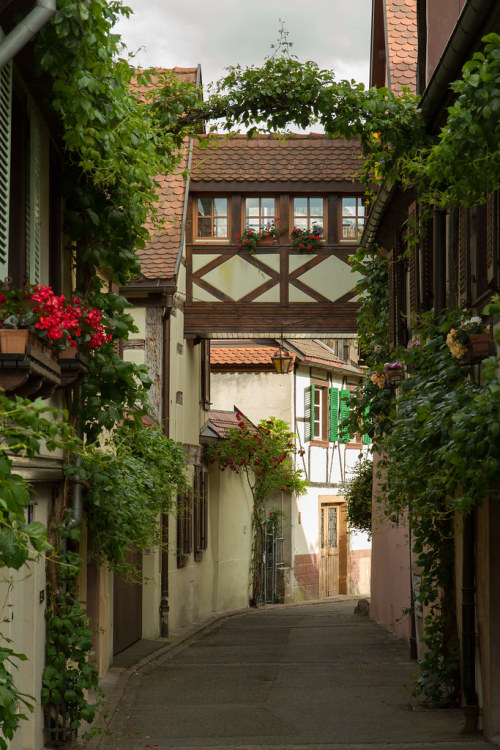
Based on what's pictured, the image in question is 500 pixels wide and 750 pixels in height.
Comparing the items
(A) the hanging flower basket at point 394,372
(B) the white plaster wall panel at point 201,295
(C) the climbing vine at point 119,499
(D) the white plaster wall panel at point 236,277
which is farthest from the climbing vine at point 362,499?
(C) the climbing vine at point 119,499

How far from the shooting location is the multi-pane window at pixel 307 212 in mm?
18266

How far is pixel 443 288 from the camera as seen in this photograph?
35.3 feet

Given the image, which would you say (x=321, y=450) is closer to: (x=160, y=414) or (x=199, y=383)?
(x=199, y=383)

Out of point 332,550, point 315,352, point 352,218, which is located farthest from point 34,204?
point 332,550

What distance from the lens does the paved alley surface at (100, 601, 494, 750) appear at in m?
8.99

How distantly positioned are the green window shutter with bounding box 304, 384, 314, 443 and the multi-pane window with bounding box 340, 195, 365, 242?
8.81 metres

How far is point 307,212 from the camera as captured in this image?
1836cm

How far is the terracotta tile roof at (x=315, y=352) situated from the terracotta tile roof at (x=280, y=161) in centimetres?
794

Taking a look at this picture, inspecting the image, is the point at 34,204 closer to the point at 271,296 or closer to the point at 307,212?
the point at 271,296

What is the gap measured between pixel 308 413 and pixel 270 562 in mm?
3745

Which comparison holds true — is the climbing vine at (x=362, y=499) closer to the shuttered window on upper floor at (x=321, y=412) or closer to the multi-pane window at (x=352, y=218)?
the multi-pane window at (x=352, y=218)

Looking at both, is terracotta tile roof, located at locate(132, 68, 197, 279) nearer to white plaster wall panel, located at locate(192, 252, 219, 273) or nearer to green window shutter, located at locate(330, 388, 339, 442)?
white plaster wall panel, located at locate(192, 252, 219, 273)

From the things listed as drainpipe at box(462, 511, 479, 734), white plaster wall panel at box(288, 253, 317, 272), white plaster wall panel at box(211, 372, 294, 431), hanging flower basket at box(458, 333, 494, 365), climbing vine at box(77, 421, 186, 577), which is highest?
white plaster wall panel at box(288, 253, 317, 272)

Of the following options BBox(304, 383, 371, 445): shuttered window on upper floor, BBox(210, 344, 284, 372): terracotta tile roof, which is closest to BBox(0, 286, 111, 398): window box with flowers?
BBox(210, 344, 284, 372): terracotta tile roof
